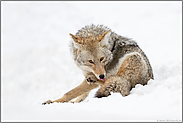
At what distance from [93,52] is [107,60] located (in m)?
0.37

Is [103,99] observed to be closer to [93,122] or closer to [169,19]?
[93,122]

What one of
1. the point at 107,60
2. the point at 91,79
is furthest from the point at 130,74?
the point at 91,79

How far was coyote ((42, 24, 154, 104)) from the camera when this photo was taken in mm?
4941

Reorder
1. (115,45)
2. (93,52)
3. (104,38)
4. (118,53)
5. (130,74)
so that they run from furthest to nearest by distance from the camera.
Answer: (115,45)
(118,53)
(104,38)
(93,52)
(130,74)

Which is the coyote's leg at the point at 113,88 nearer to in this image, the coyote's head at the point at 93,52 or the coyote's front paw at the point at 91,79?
the coyote's head at the point at 93,52

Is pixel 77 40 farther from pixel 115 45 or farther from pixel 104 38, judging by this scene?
pixel 115 45

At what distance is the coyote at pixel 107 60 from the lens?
195 inches

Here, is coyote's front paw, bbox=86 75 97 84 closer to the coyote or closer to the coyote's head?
the coyote

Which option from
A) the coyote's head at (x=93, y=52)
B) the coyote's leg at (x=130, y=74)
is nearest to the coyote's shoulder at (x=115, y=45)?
the coyote's head at (x=93, y=52)

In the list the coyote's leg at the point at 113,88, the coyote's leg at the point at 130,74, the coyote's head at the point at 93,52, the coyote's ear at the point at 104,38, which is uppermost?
the coyote's ear at the point at 104,38

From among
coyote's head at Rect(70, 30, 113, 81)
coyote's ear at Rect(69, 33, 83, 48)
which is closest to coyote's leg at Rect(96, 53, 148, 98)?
coyote's head at Rect(70, 30, 113, 81)

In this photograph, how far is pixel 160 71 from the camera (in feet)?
20.6

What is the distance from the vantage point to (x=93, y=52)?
206 inches

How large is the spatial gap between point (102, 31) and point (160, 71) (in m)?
1.92
